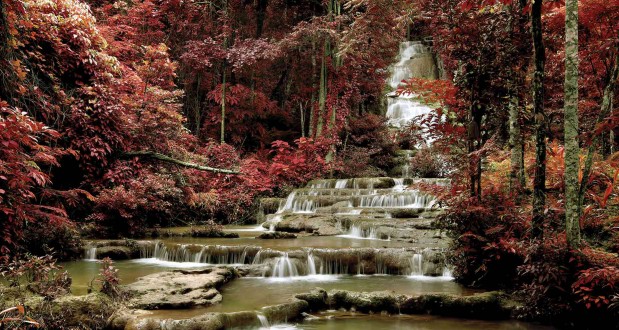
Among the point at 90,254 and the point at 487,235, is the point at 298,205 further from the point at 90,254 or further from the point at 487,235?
the point at 487,235

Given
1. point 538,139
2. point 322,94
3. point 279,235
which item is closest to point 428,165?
point 322,94

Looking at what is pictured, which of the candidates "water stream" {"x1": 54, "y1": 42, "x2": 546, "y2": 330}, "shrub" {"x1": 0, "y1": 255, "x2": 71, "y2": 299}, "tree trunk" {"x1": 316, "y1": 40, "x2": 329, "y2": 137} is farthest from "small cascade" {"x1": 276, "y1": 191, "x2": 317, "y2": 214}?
"shrub" {"x1": 0, "y1": 255, "x2": 71, "y2": 299}

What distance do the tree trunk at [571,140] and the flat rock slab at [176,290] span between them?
4470 mm

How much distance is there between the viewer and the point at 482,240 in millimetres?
5930

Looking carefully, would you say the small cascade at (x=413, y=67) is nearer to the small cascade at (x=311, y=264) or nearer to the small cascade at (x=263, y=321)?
Result: the small cascade at (x=311, y=264)

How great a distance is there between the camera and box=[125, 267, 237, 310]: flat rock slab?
5441 millimetres

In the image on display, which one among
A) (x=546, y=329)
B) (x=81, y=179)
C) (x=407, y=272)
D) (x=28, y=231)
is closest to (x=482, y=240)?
(x=546, y=329)

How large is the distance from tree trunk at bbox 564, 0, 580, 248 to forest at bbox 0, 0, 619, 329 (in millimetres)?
18

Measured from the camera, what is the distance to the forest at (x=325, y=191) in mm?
4863

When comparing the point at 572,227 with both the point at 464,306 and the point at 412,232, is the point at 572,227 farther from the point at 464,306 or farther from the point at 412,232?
the point at 412,232

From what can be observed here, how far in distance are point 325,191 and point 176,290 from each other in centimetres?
835

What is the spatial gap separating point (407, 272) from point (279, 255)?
2.36 m

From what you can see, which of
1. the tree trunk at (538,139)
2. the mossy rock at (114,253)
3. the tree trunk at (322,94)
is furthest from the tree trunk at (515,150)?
the tree trunk at (322,94)

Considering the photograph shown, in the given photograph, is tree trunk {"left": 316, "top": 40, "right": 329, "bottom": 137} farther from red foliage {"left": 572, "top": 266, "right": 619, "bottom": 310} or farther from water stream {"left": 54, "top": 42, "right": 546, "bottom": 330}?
red foliage {"left": 572, "top": 266, "right": 619, "bottom": 310}
